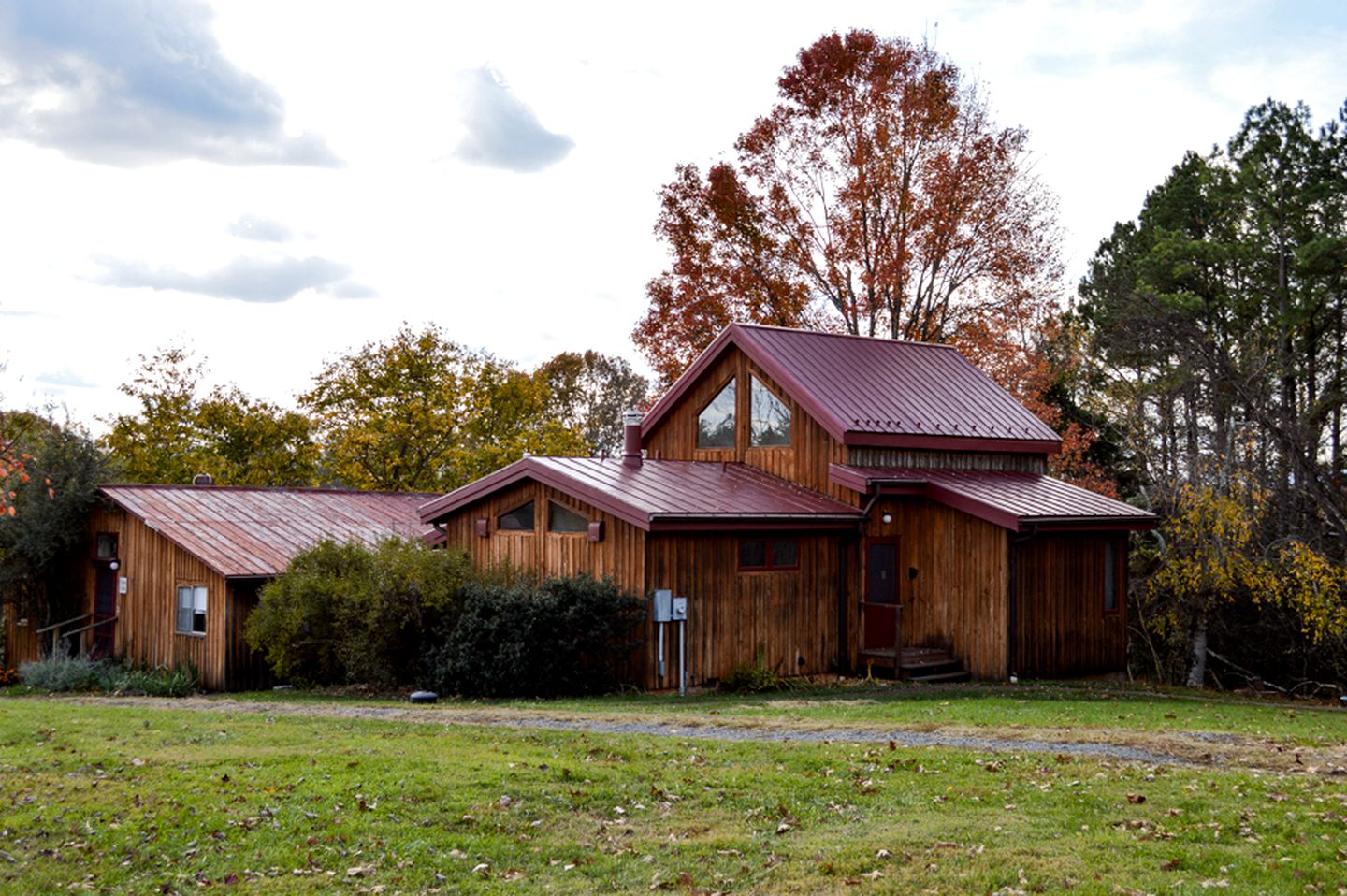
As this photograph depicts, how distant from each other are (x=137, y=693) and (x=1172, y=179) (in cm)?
3342

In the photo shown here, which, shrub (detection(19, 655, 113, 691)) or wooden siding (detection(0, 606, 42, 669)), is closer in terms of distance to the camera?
shrub (detection(19, 655, 113, 691))

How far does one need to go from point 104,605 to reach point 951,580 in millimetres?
17613

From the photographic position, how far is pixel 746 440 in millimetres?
24516

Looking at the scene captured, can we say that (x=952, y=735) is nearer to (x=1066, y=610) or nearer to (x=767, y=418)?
(x=1066, y=610)

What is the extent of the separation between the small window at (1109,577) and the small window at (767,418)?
6.08 metres

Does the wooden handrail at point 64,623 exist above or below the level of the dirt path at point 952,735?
above

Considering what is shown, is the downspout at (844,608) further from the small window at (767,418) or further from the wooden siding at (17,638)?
the wooden siding at (17,638)

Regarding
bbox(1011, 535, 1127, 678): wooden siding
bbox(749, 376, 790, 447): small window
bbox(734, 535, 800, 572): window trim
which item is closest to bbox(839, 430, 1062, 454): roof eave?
bbox(749, 376, 790, 447): small window

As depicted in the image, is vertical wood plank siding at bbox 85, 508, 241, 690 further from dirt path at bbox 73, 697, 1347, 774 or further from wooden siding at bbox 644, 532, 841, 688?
wooden siding at bbox 644, 532, 841, 688

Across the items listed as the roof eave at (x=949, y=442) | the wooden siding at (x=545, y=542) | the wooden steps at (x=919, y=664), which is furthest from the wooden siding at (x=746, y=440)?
the wooden siding at (x=545, y=542)

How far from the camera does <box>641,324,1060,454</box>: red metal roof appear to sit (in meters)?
22.8

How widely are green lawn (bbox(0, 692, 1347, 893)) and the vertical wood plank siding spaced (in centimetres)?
1112

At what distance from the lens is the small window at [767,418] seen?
23.7 meters

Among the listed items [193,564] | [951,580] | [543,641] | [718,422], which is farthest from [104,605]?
[951,580]
